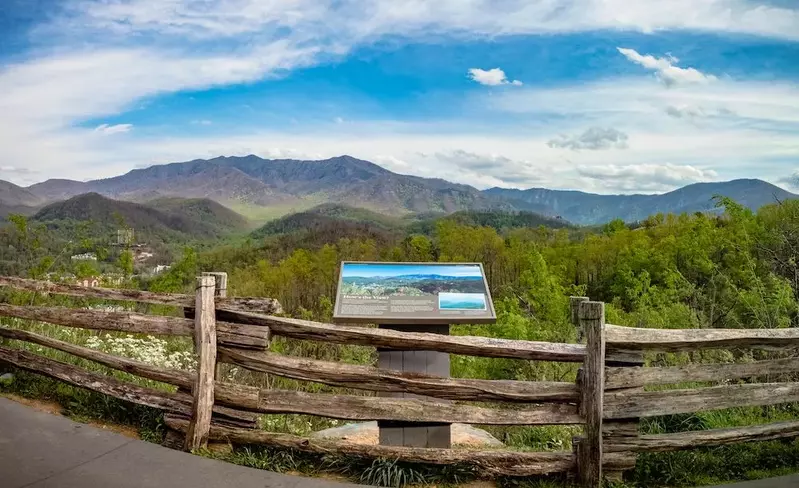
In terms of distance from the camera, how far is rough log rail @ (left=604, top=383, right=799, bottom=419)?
4723 millimetres

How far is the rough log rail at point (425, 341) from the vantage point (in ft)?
15.3

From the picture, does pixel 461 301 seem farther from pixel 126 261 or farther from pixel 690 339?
pixel 126 261

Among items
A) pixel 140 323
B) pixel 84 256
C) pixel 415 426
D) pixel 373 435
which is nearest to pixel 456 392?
pixel 415 426

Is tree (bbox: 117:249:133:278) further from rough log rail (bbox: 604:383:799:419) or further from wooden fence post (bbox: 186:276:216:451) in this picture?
rough log rail (bbox: 604:383:799:419)

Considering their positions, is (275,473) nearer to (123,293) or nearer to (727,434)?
(123,293)

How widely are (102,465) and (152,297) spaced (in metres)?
1.82

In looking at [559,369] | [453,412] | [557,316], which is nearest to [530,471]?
[453,412]

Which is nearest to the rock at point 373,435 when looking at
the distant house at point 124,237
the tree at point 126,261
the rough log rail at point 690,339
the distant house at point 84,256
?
the rough log rail at point 690,339

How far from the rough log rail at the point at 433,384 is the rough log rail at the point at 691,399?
1.16ft

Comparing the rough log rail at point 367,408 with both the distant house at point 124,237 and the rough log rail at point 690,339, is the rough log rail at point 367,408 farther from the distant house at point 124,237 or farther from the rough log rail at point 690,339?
the distant house at point 124,237

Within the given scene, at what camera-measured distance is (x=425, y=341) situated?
15.6 feet

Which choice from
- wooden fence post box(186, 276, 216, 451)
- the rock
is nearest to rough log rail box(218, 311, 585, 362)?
wooden fence post box(186, 276, 216, 451)

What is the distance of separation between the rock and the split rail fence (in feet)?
5.20

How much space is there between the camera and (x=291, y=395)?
484 cm
